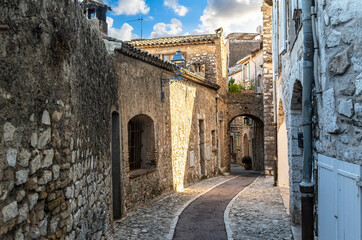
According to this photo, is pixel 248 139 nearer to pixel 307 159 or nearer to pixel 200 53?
pixel 200 53

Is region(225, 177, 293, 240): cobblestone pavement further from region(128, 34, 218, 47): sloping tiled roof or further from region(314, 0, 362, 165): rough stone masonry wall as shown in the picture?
region(128, 34, 218, 47): sloping tiled roof

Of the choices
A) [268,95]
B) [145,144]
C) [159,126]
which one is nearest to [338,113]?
[145,144]

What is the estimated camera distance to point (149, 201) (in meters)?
9.37

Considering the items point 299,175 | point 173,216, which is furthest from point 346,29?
point 173,216

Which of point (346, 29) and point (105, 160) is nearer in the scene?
point (346, 29)

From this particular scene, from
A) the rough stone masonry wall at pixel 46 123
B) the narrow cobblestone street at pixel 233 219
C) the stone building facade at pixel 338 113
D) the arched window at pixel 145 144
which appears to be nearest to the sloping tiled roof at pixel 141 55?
the arched window at pixel 145 144

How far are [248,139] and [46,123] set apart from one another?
2474cm

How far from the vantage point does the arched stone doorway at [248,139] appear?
2216 cm

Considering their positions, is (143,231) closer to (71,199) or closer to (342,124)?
(71,199)

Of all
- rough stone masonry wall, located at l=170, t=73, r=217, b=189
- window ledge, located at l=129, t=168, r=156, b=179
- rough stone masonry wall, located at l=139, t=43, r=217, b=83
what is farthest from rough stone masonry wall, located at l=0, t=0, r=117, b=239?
rough stone masonry wall, located at l=139, t=43, r=217, b=83

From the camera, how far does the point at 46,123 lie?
3168mm

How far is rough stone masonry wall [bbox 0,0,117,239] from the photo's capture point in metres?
2.52

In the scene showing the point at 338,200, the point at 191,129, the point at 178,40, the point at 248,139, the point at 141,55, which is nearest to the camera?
the point at 338,200

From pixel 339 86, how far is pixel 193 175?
11.2 meters
